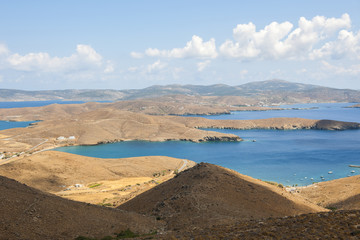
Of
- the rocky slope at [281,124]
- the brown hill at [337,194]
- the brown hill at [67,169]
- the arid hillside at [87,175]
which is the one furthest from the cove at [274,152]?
the brown hill at [67,169]

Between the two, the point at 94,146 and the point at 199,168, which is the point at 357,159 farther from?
the point at 94,146

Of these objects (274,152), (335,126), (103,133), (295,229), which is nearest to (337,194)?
(295,229)

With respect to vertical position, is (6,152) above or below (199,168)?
below

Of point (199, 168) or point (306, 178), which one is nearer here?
point (199, 168)

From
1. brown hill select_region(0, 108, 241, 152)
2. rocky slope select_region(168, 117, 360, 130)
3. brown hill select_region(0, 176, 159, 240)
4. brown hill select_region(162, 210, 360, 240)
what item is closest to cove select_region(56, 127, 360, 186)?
brown hill select_region(0, 108, 241, 152)

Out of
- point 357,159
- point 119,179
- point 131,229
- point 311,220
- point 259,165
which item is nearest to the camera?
point 311,220

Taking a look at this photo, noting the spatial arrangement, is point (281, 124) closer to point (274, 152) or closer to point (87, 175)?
point (274, 152)

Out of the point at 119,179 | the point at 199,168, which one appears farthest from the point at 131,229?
the point at 119,179
